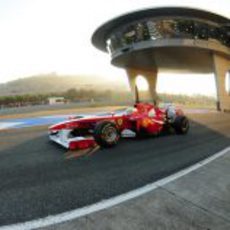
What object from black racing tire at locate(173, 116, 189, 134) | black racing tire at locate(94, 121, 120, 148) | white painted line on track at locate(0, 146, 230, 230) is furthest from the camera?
black racing tire at locate(173, 116, 189, 134)

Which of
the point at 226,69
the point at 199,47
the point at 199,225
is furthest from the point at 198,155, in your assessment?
the point at 226,69

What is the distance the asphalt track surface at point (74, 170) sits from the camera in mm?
3781

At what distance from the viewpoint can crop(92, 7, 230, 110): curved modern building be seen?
30281mm

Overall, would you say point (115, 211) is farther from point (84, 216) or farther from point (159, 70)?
point (159, 70)

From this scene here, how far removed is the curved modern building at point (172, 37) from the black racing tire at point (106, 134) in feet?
81.5

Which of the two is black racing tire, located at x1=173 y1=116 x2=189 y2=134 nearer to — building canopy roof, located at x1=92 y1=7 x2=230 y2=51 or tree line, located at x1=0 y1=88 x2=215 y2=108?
building canopy roof, located at x1=92 y1=7 x2=230 y2=51

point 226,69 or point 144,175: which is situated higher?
point 226,69

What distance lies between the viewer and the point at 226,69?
3603 cm

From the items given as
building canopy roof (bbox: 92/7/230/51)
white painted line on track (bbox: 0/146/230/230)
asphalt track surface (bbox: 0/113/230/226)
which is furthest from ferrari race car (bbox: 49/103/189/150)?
building canopy roof (bbox: 92/7/230/51)

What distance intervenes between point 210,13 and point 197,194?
31.7 metres

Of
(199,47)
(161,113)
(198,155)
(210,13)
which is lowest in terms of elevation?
(198,155)

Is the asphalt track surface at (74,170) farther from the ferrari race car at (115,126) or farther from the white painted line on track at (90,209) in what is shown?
the ferrari race car at (115,126)

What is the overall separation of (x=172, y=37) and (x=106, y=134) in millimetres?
26001

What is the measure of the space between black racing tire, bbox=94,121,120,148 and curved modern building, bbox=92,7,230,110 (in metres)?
24.8
